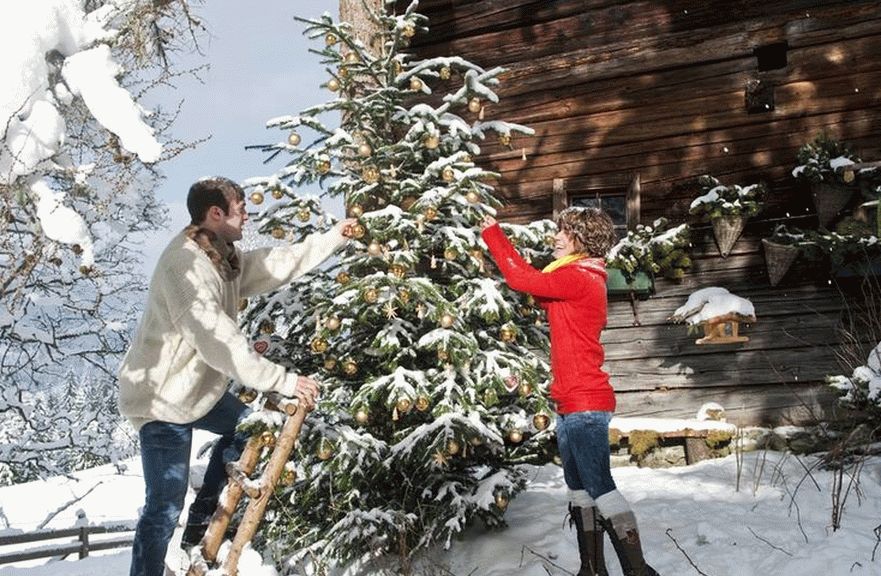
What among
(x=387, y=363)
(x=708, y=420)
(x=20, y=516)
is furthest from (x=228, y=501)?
(x=20, y=516)

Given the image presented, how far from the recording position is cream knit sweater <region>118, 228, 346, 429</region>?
320 centimetres

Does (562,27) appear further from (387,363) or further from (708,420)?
(387,363)

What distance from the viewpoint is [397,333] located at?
473 cm

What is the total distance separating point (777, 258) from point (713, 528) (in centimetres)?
334

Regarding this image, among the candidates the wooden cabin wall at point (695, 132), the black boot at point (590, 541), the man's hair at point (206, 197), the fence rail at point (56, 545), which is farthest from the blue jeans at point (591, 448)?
the fence rail at point (56, 545)

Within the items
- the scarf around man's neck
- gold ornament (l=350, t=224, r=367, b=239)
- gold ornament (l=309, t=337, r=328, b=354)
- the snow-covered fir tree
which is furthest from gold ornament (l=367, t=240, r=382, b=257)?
the scarf around man's neck

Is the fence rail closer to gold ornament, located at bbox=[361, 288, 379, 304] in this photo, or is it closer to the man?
gold ornament, located at bbox=[361, 288, 379, 304]

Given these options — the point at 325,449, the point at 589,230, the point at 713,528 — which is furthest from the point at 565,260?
the point at 713,528

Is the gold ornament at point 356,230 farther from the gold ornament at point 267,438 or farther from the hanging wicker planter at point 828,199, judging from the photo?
the hanging wicker planter at point 828,199

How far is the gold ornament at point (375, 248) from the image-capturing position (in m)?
4.40

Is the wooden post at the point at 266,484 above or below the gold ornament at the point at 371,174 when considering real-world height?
below

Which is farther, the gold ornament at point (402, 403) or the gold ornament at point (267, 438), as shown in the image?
the gold ornament at point (402, 403)

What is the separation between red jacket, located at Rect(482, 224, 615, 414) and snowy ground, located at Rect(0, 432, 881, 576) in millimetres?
951

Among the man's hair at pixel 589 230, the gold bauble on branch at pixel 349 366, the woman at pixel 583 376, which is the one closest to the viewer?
the woman at pixel 583 376
